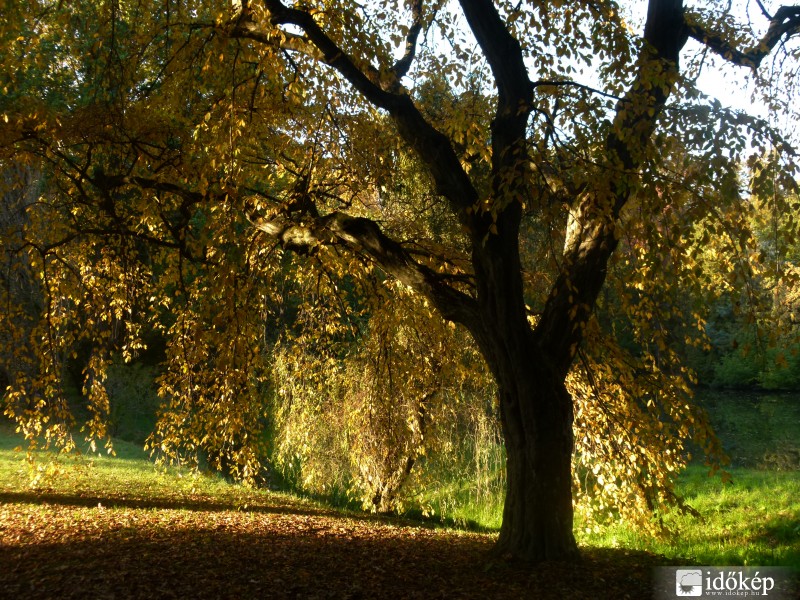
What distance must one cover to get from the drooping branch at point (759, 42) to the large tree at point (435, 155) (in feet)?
0.07

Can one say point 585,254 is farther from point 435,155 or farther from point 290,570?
point 290,570

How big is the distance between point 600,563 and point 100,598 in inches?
119

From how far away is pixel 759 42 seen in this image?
5.02 m

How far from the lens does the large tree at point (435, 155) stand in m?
4.12

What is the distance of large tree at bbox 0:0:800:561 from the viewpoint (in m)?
4.12

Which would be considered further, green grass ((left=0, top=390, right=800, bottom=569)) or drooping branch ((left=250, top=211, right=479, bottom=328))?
green grass ((left=0, top=390, right=800, bottom=569))

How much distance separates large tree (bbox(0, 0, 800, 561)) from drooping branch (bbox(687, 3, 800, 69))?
0.02 meters

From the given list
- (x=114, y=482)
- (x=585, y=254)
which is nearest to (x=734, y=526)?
(x=585, y=254)

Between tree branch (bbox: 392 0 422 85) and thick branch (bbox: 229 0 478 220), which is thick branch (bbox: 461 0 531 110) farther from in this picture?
tree branch (bbox: 392 0 422 85)

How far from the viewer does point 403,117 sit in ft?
15.2

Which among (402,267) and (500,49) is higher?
(500,49)

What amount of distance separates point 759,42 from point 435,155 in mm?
2485

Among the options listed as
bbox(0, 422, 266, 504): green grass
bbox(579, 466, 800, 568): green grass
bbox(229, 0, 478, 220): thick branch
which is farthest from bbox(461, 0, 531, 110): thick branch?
bbox(0, 422, 266, 504): green grass

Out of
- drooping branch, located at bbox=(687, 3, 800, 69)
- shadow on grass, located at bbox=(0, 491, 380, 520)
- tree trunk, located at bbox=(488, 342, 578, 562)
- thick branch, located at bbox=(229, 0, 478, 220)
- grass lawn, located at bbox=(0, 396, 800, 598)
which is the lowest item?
shadow on grass, located at bbox=(0, 491, 380, 520)
